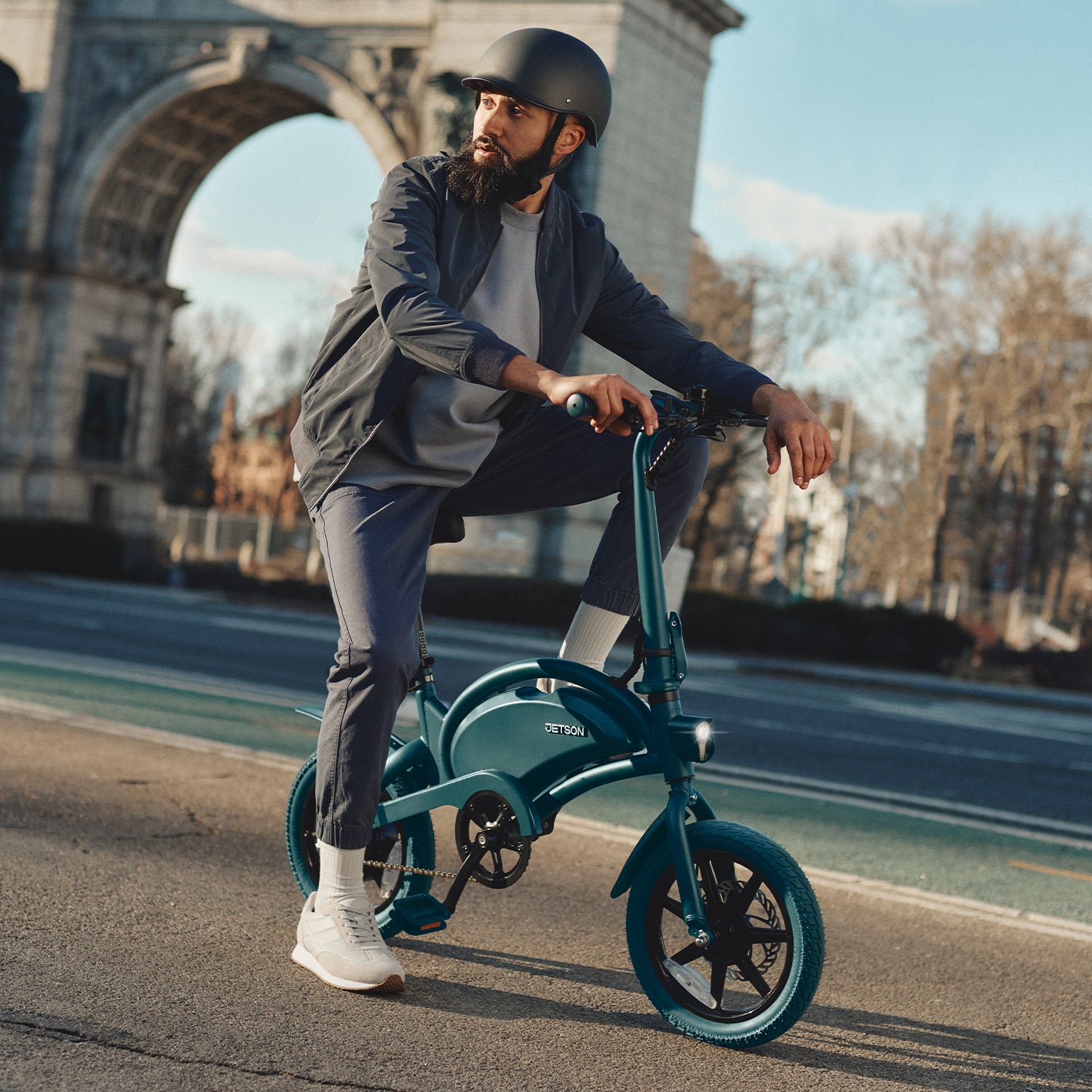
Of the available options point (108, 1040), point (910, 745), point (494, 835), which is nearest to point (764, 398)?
point (494, 835)

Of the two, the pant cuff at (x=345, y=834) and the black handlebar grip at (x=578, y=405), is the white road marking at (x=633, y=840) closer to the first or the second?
the pant cuff at (x=345, y=834)

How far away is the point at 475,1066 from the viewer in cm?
274

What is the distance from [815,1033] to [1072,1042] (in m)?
0.58

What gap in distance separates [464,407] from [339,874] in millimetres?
1054

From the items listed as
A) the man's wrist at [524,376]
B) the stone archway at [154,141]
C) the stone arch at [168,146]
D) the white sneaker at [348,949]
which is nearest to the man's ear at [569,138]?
the man's wrist at [524,376]

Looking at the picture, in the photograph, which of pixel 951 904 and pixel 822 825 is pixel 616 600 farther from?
pixel 822 825

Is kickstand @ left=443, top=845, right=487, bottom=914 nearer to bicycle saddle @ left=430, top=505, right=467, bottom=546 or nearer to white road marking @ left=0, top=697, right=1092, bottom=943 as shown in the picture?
bicycle saddle @ left=430, top=505, right=467, bottom=546

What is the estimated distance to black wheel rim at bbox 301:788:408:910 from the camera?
3.50m

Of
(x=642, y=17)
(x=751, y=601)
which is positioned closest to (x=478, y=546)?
(x=751, y=601)

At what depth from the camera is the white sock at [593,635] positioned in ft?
10.9

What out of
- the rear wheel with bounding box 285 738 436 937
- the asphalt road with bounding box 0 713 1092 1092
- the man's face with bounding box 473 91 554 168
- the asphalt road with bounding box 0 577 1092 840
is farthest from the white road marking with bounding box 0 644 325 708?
the man's face with bounding box 473 91 554 168

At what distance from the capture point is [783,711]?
482 inches

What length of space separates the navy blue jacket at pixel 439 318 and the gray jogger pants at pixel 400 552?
0.15 meters

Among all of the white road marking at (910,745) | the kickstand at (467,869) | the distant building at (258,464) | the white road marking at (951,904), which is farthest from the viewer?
the distant building at (258,464)
